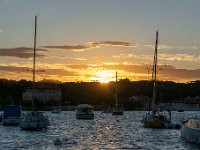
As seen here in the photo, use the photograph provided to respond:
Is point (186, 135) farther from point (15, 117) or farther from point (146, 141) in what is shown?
point (15, 117)

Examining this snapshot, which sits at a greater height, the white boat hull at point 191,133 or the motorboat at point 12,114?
the motorboat at point 12,114

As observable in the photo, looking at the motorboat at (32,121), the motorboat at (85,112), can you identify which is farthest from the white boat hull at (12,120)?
the motorboat at (85,112)

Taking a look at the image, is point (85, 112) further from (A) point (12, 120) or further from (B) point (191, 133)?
(B) point (191, 133)

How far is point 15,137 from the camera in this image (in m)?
81.6

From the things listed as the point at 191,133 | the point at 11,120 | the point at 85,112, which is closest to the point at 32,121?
the point at 11,120

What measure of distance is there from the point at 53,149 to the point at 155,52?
52.5m

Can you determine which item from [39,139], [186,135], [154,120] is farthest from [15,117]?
[186,135]

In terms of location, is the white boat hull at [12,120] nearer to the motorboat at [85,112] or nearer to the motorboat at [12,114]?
the motorboat at [12,114]

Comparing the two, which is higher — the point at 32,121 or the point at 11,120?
the point at 32,121

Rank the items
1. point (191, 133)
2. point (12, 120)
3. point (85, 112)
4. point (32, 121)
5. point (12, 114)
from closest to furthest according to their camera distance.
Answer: point (191, 133), point (32, 121), point (12, 120), point (12, 114), point (85, 112)

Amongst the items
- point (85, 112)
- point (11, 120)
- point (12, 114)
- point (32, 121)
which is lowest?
point (11, 120)

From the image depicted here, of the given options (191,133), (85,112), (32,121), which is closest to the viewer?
(191,133)

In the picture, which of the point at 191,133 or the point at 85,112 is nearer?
the point at 191,133

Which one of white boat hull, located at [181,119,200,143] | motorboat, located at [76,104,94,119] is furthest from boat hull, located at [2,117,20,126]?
motorboat, located at [76,104,94,119]
